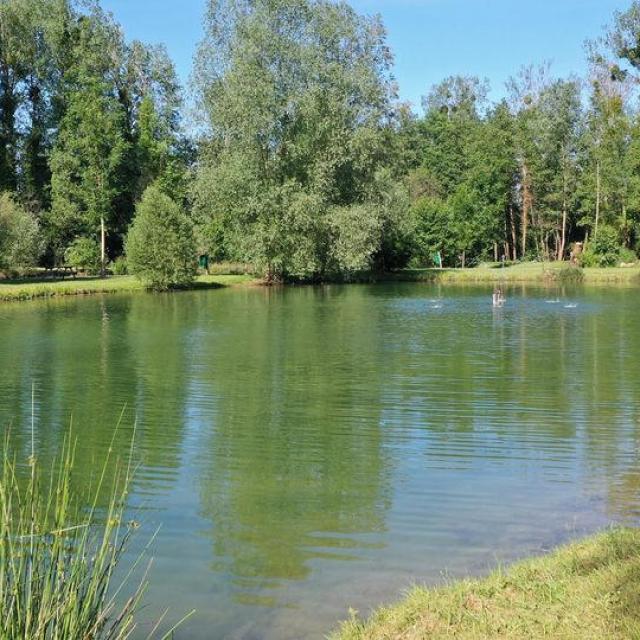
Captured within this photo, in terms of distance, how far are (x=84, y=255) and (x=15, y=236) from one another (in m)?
9.59

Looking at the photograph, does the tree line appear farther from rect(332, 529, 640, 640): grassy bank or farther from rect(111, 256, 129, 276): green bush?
rect(332, 529, 640, 640): grassy bank

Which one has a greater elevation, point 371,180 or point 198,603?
point 371,180

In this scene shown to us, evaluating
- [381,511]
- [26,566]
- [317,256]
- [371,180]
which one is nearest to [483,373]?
[381,511]

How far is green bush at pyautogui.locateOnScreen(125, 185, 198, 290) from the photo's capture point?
45.5 metres

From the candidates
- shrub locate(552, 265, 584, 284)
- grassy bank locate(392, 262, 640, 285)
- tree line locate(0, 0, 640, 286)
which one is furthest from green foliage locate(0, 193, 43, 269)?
shrub locate(552, 265, 584, 284)

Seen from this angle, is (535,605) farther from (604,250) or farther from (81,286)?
(604,250)

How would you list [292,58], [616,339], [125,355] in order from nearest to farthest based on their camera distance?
[125,355] → [616,339] → [292,58]

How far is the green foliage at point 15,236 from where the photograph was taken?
42.8 meters

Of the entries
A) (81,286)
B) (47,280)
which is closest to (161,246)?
(81,286)

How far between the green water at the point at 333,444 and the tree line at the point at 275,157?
20595 mm

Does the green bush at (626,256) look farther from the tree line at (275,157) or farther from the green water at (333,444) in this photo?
the green water at (333,444)

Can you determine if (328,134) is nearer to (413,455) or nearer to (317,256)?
(317,256)

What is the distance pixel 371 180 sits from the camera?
5050 cm

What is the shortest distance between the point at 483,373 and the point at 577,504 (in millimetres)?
9504
